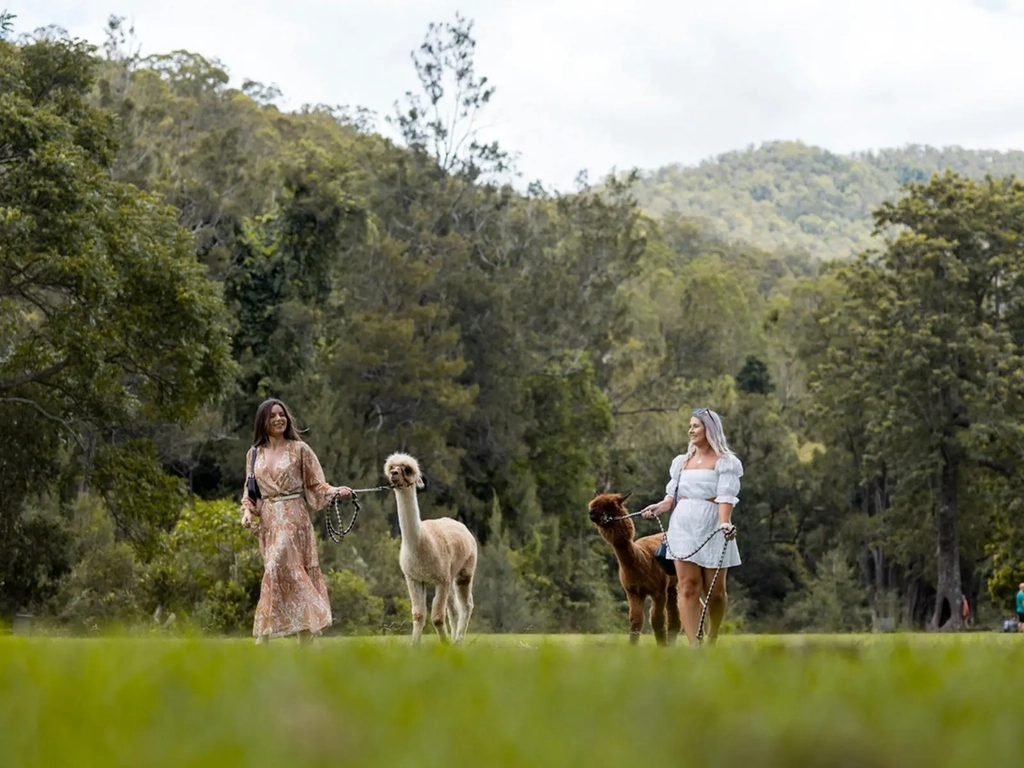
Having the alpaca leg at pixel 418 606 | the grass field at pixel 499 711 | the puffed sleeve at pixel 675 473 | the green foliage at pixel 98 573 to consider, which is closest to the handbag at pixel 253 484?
the alpaca leg at pixel 418 606

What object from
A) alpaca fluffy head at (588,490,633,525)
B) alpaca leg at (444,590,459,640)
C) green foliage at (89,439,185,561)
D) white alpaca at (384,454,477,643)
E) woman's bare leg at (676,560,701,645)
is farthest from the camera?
green foliage at (89,439,185,561)

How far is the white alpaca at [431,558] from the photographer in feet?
45.1

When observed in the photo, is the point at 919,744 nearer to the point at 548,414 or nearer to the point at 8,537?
the point at 8,537

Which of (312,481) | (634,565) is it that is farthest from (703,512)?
(312,481)

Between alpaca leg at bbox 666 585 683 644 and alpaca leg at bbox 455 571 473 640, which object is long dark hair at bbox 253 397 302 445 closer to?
alpaca leg at bbox 455 571 473 640

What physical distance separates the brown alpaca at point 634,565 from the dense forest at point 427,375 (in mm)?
15504

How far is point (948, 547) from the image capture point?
5316 centimetres

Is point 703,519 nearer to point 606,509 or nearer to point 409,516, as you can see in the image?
point 606,509

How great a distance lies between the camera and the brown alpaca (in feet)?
44.7

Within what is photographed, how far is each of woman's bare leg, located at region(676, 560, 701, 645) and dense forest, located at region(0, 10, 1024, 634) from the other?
16635mm

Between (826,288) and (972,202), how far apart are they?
25.6 m

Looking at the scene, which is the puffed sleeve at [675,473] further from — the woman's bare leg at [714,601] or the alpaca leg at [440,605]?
the alpaca leg at [440,605]

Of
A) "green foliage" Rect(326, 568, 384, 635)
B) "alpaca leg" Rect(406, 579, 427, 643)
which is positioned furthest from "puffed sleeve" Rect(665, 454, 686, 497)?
"green foliage" Rect(326, 568, 384, 635)

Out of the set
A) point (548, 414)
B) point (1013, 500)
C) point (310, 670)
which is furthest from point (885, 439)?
point (310, 670)
